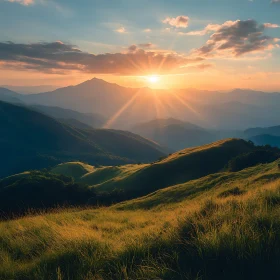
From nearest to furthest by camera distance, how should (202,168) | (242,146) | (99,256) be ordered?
(99,256) < (202,168) < (242,146)

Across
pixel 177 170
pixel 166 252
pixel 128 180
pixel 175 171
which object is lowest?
pixel 128 180

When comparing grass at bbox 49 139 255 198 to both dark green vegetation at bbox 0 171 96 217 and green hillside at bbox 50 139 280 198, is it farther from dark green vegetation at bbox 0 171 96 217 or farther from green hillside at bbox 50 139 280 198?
dark green vegetation at bbox 0 171 96 217

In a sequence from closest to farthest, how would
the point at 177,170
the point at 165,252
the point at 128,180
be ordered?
the point at 165,252
the point at 128,180
the point at 177,170

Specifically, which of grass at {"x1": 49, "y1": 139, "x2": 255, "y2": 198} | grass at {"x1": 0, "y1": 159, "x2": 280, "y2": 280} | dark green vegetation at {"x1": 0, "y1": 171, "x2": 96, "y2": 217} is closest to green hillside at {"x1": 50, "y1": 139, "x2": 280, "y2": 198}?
grass at {"x1": 49, "y1": 139, "x2": 255, "y2": 198}

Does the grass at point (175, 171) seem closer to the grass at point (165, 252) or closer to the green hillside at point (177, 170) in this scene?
the green hillside at point (177, 170)

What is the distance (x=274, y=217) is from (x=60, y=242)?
6544 millimetres

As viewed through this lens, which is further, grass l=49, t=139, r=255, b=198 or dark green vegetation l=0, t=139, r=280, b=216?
grass l=49, t=139, r=255, b=198

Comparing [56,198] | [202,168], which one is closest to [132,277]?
[56,198]

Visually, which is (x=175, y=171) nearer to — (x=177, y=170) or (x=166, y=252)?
(x=177, y=170)

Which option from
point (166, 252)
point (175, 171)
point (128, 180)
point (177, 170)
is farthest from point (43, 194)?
point (166, 252)

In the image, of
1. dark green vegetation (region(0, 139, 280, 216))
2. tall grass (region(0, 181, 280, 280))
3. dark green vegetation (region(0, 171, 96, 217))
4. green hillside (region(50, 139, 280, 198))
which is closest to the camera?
tall grass (region(0, 181, 280, 280))

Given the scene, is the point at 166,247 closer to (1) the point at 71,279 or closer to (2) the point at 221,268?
(2) the point at 221,268

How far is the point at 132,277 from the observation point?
5.78m

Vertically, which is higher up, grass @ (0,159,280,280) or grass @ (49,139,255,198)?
grass @ (0,159,280,280)
